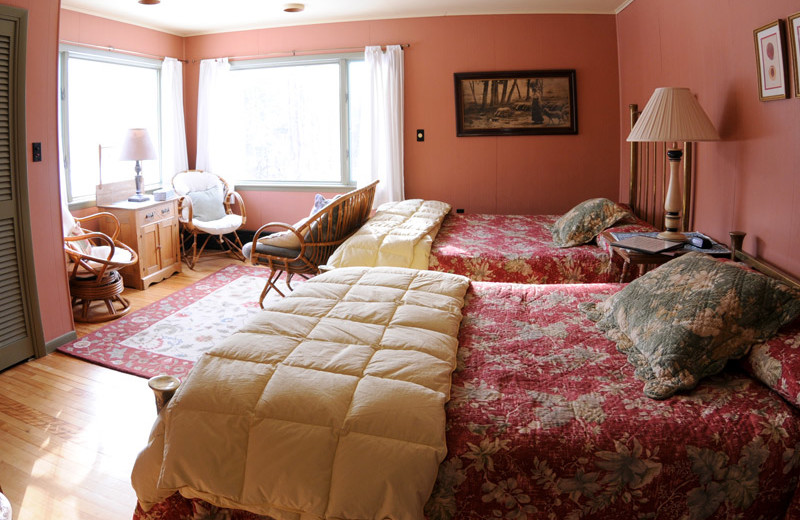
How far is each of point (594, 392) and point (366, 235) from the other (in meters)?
2.38

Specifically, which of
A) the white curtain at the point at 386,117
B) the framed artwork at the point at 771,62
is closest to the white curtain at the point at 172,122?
the white curtain at the point at 386,117

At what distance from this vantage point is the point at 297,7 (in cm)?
531

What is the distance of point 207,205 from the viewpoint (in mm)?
6117

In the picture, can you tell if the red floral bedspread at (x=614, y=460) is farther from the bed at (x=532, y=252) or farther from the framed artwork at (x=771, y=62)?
the bed at (x=532, y=252)

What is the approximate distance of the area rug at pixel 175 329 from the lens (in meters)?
3.74

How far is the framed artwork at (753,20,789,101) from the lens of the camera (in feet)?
8.59

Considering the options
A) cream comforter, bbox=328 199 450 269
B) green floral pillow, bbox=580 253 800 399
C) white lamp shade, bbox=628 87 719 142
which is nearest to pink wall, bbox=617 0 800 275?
white lamp shade, bbox=628 87 719 142

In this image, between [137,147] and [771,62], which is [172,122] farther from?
[771,62]

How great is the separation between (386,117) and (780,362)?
463cm

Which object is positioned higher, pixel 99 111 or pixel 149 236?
pixel 99 111

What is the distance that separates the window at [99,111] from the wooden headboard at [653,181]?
433 cm

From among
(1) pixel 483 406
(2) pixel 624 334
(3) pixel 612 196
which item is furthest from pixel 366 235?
(3) pixel 612 196

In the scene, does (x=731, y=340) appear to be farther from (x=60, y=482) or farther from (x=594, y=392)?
(x=60, y=482)

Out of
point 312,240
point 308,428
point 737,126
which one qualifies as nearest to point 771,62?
point 737,126
